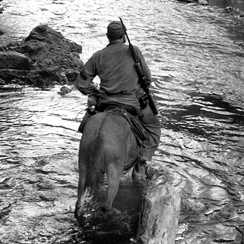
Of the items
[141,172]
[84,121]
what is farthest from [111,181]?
[141,172]

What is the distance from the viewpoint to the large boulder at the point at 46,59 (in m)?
13.9

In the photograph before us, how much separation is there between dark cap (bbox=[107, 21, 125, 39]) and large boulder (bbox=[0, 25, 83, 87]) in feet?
21.9

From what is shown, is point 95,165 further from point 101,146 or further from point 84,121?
point 84,121

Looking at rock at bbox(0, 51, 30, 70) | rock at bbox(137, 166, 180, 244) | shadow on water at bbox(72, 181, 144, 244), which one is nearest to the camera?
rock at bbox(137, 166, 180, 244)

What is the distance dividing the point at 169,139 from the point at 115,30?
378cm

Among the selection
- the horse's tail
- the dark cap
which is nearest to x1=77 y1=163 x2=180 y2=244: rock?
the horse's tail

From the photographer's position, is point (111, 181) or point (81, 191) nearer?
point (111, 181)

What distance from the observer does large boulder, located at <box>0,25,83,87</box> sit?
13.9m

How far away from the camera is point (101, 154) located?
21.8ft

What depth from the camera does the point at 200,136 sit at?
10930 millimetres

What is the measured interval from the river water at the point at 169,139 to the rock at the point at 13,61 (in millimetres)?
1126

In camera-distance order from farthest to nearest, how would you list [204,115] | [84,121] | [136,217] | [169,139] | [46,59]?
[46,59], [204,115], [169,139], [136,217], [84,121]

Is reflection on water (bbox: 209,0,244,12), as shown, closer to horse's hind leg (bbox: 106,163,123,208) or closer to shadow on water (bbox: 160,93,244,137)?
shadow on water (bbox: 160,93,244,137)

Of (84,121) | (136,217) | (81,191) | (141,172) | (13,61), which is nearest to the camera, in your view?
(81,191)
